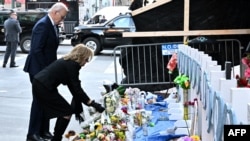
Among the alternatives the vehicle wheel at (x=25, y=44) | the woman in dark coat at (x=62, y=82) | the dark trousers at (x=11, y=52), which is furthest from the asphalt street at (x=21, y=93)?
the vehicle wheel at (x=25, y=44)

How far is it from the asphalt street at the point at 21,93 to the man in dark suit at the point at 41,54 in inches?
15.1

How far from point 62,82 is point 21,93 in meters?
5.16

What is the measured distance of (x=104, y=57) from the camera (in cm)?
2077

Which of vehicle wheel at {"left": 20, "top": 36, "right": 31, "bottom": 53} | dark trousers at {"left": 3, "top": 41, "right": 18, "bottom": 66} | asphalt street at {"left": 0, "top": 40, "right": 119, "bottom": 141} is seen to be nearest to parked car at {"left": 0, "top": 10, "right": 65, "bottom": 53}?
vehicle wheel at {"left": 20, "top": 36, "right": 31, "bottom": 53}

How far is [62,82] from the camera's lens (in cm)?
616

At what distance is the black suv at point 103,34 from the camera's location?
68.8 feet

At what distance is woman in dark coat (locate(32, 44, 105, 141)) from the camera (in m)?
6.05

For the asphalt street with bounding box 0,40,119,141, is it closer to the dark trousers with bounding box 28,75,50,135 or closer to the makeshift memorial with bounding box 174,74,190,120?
the dark trousers with bounding box 28,75,50,135

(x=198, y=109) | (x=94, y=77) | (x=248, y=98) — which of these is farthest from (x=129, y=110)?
(x=94, y=77)

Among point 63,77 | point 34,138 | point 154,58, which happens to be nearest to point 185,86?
point 63,77

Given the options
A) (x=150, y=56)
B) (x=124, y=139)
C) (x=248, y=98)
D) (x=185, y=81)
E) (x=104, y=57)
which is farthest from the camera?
(x=104, y=57)

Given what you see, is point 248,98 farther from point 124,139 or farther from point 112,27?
point 112,27

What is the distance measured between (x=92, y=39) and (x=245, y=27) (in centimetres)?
1222

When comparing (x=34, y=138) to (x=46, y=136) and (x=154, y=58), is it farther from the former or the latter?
(x=154, y=58)
